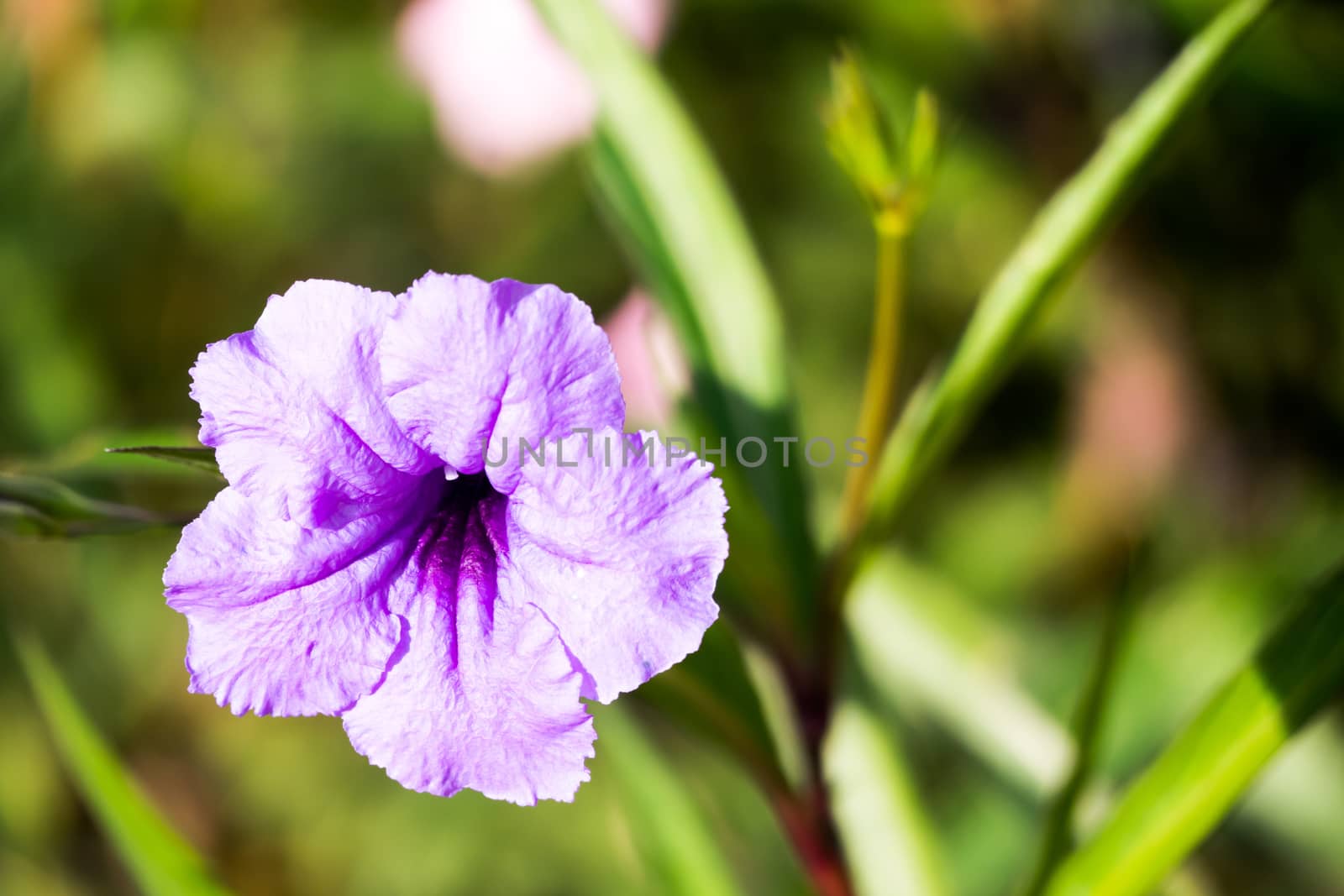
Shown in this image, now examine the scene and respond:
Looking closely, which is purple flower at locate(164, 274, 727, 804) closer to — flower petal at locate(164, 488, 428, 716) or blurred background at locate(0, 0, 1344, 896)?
flower petal at locate(164, 488, 428, 716)

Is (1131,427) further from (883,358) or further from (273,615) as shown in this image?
(273,615)

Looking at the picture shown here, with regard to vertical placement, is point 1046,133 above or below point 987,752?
above

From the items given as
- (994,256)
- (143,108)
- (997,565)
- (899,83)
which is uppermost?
(899,83)

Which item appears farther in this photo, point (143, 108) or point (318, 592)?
point (143, 108)

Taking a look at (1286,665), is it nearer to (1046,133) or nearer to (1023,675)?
(1023,675)

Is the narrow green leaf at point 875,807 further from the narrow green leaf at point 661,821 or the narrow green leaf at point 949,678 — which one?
the narrow green leaf at point 949,678

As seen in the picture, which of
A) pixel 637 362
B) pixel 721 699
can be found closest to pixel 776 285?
pixel 637 362

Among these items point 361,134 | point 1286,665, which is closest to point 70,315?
point 361,134
